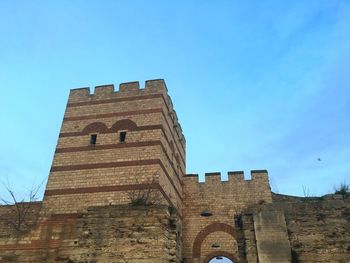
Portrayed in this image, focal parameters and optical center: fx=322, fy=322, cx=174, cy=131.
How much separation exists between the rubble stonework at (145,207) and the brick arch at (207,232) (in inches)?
1.8

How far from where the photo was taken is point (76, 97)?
15430 mm

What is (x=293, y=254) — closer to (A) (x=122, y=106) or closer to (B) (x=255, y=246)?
(B) (x=255, y=246)

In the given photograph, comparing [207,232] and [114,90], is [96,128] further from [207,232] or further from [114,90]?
[207,232]

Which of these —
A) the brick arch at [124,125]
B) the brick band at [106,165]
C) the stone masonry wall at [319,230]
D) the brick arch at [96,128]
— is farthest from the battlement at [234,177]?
the stone masonry wall at [319,230]

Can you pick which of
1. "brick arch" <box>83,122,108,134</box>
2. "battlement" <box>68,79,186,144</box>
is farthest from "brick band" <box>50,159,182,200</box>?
"battlement" <box>68,79,186,144</box>

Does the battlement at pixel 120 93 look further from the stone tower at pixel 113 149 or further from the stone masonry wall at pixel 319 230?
the stone masonry wall at pixel 319 230

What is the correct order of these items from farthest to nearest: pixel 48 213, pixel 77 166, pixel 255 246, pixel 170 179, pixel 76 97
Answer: pixel 76 97
pixel 170 179
pixel 77 166
pixel 48 213
pixel 255 246

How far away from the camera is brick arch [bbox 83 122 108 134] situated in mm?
14234

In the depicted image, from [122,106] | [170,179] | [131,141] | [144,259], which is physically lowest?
[144,259]

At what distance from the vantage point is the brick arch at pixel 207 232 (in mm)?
15047

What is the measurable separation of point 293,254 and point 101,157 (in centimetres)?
911

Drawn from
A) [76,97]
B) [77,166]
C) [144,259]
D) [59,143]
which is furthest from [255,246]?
[76,97]

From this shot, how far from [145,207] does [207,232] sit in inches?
387

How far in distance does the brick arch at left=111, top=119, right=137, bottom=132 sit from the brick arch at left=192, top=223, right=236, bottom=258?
19.8ft
